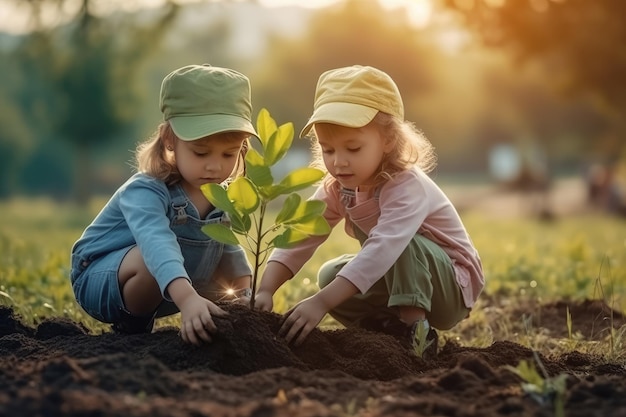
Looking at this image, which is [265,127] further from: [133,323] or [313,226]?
[133,323]

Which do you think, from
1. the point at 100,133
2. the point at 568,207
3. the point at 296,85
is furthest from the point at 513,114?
the point at 296,85

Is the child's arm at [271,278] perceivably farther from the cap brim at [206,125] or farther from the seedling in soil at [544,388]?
the seedling in soil at [544,388]

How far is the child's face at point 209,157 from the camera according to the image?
3795 millimetres

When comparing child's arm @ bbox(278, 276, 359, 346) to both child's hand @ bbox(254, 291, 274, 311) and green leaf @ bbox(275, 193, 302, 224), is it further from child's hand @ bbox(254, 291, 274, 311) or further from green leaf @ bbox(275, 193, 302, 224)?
child's hand @ bbox(254, 291, 274, 311)

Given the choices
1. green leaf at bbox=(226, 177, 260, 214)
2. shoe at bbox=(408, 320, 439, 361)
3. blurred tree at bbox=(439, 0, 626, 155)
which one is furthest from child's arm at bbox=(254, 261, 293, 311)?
blurred tree at bbox=(439, 0, 626, 155)

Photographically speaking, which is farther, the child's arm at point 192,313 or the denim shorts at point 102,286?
the denim shorts at point 102,286

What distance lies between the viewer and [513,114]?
3328 cm

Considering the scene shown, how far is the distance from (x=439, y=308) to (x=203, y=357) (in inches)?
54.4

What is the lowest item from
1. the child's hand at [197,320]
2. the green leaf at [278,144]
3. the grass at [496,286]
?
the grass at [496,286]

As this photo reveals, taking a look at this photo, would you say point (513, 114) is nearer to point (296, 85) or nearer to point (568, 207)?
point (568, 207)

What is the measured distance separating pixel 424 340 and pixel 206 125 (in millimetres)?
1275

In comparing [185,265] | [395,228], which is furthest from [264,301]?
[395,228]

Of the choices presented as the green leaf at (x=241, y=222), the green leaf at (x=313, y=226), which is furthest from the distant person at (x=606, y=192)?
the green leaf at (x=241, y=222)

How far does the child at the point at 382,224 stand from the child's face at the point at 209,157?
36 centimetres
